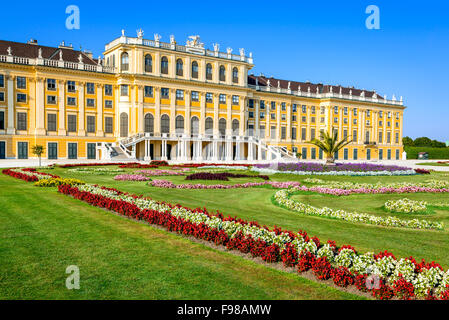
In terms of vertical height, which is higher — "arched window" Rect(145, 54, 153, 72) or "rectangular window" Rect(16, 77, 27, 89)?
"arched window" Rect(145, 54, 153, 72)

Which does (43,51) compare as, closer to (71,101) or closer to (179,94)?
(71,101)

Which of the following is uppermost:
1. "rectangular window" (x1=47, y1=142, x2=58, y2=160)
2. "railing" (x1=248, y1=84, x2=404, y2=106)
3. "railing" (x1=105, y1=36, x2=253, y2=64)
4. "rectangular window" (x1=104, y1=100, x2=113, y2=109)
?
"railing" (x1=105, y1=36, x2=253, y2=64)

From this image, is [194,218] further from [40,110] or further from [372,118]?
[372,118]

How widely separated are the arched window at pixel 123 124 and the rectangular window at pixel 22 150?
42.6 ft

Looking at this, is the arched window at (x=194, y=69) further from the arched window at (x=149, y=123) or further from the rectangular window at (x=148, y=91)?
the arched window at (x=149, y=123)

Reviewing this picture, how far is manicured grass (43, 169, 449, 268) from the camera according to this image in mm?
9156

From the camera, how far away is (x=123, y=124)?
194 ft

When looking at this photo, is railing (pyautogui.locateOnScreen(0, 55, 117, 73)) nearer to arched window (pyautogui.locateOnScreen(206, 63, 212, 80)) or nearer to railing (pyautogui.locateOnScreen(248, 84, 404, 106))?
arched window (pyautogui.locateOnScreen(206, 63, 212, 80))

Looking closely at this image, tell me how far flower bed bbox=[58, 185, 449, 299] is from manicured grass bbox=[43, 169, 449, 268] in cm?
146

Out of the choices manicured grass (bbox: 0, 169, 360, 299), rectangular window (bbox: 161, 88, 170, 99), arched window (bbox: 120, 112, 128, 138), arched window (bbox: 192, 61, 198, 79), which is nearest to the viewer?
manicured grass (bbox: 0, 169, 360, 299)

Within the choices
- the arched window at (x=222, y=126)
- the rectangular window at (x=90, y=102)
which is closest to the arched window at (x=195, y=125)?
the arched window at (x=222, y=126)

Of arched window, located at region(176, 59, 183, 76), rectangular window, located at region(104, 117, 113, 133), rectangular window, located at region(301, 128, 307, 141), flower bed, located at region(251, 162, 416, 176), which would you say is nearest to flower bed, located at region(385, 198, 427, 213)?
flower bed, located at region(251, 162, 416, 176)

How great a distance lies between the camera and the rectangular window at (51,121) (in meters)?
54.3

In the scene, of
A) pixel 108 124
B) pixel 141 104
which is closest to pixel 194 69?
pixel 141 104
